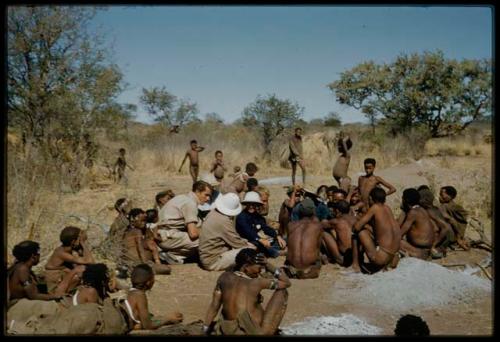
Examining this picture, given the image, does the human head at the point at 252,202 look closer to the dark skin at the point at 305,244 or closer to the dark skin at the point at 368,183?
the dark skin at the point at 305,244

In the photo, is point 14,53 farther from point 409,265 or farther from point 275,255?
point 409,265

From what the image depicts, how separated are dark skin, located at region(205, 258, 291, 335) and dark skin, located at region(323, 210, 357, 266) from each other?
2.76m

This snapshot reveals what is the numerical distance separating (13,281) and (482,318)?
4479mm

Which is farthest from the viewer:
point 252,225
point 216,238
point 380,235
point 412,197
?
point 252,225

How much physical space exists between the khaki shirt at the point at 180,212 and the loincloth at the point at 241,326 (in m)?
2.93

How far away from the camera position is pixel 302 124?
90.5ft

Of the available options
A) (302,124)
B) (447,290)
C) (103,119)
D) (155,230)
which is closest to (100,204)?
(103,119)

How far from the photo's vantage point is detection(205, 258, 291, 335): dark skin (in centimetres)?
420

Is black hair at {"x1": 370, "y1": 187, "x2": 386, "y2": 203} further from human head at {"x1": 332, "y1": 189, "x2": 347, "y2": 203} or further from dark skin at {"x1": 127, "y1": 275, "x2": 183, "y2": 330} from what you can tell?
dark skin at {"x1": 127, "y1": 275, "x2": 183, "y2": 330}

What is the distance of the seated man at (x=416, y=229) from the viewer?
6.94 metres

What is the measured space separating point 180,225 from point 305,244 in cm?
184

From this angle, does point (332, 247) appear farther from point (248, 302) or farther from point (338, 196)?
point (248, 302)

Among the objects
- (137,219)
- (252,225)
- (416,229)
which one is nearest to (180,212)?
(137,219)

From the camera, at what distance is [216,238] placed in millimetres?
6668
